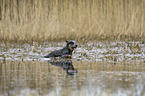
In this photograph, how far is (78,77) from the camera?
7.00 meters

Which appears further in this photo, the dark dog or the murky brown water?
the dark dog

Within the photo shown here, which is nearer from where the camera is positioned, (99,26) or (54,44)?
(54,44)

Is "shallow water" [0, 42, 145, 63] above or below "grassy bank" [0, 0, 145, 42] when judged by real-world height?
below

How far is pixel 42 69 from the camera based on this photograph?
327 inches

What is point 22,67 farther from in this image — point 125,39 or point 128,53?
point 125,39

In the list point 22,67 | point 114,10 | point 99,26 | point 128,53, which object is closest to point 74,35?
point 99,26

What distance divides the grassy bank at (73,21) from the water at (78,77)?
13.9 ft

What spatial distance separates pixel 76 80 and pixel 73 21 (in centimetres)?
975

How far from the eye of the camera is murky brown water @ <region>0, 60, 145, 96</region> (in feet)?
18.2

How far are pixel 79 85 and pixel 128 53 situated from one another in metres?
5.96

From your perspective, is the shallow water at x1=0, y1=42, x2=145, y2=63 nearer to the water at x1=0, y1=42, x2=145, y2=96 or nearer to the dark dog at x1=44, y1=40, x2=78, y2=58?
the water at x1=0, y1=42, x2=145, y2=96

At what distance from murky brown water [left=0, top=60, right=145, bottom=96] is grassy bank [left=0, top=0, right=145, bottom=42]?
6589 millimetres

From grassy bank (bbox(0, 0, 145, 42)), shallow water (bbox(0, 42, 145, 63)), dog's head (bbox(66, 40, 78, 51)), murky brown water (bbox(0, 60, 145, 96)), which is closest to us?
murky brown water (bbox(0, 60, 145, 96))

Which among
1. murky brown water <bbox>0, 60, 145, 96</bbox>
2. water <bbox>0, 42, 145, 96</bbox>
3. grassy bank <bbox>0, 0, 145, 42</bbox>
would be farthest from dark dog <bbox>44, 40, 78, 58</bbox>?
grassy bank <bbox>0, 0, 145, 42</bbox>
